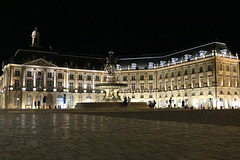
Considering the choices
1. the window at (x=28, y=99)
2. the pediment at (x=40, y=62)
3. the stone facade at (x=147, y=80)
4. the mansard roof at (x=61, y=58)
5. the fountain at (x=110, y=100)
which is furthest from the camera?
the mansard roof at (x=61, y=58)

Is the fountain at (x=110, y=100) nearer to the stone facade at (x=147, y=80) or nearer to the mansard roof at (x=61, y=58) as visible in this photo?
the stone facade at (x=147, y=80)

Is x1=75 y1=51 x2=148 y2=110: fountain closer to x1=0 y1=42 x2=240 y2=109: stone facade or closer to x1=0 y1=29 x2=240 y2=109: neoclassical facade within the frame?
x1=0 y1=29 x2=240 y2=109: neoclassical facade

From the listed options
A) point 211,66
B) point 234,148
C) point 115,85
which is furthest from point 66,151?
point 211,66

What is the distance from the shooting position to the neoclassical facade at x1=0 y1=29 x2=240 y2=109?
212 ft

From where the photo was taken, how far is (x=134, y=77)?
81.7m

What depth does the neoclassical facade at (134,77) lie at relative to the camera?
64.6m

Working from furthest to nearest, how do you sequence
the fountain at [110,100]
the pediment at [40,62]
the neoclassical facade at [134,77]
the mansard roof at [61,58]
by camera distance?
the mansard roof at [61,58]
the pediment at [40,62]
the neoclassical facade at [134,77]
the fountain at [110,100]

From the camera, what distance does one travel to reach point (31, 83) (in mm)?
71688

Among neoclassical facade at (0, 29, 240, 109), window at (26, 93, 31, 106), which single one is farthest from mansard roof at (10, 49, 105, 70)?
window at (26, 93, 31, 106)

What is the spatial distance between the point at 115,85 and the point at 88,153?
116 feet

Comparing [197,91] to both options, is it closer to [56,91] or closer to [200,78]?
[200,78]

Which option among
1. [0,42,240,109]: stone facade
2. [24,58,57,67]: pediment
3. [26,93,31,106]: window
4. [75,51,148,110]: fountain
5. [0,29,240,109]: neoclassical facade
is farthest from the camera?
[24,58,57,67]: pediment

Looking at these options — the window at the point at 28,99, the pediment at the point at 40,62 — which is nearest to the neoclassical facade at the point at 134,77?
the pediment at the point at 40,62

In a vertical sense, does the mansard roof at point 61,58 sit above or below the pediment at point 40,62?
above
